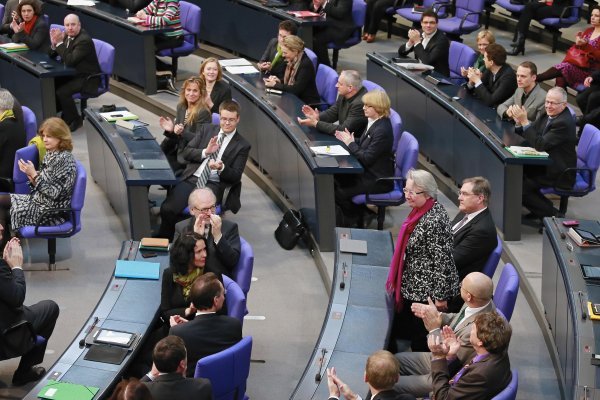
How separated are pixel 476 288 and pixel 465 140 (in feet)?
12.0

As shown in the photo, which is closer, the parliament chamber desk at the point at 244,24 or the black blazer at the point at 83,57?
the black blazer at the point at 83,57

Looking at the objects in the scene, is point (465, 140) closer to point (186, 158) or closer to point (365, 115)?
point (365, 115)

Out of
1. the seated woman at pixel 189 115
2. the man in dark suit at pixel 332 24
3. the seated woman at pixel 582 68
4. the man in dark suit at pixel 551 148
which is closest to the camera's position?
the man in dark suit at pixel 551 148

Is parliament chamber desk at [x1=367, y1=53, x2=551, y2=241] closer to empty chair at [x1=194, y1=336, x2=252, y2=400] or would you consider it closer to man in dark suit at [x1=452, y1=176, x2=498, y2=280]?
man in dark suit at [x1=452, y1=176, x2=498, y2=280]

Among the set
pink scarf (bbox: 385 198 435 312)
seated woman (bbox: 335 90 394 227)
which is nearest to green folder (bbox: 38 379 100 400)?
pink scarf (bbox: 385 198 435 312)

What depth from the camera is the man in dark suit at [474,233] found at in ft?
23.8

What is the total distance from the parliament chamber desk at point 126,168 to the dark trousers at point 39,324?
1.76 m

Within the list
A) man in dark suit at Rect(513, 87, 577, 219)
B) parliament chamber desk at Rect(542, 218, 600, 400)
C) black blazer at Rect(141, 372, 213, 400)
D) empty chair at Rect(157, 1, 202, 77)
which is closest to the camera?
black blazer at Rect(141, 372, 213, 400)

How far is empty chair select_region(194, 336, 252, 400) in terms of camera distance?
19.0 ft

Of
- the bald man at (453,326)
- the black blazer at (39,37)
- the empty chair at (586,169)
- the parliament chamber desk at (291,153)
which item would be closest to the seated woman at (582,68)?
the empty chair at (586,169)

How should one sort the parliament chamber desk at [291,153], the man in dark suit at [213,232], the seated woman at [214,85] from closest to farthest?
the man in dark suit at [213,232] → the parliament chamber desk at [291,153] → the seated woman at [214,85]

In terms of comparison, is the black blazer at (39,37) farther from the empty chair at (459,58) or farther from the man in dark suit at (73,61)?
the empty chair at (459,58)

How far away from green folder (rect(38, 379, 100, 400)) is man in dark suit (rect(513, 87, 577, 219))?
4601 millimetres

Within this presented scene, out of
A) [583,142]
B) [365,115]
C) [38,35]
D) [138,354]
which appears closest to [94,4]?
[38,35]
